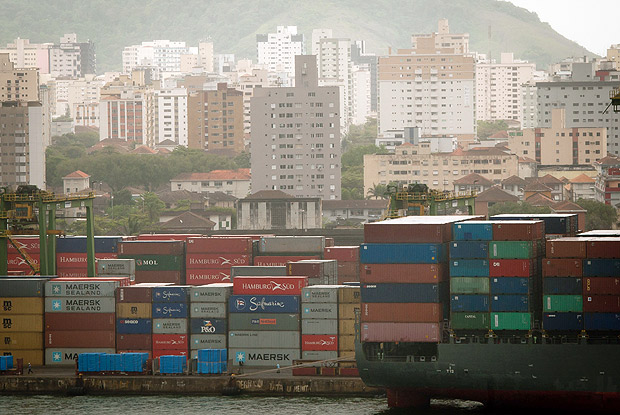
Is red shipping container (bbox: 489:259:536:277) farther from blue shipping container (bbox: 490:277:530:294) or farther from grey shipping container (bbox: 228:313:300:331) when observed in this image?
grey shipping container (bbox: 228:313:300:331)

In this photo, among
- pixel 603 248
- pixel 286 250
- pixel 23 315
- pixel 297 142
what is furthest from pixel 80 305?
pixel 297 142

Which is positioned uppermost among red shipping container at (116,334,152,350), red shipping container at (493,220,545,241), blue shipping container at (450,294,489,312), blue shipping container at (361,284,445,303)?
red shipping container at (493,220,545,241)

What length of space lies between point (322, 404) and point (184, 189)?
100 meters

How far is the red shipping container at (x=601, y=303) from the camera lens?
139ft

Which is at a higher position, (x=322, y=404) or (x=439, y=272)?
(x=439, y=272)

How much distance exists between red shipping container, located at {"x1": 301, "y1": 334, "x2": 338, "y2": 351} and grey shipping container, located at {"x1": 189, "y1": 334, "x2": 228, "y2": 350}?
3336 mm

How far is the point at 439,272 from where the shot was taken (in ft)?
143

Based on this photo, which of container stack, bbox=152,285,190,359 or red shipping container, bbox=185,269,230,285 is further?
red shipping container, bbox=185,269,230,285

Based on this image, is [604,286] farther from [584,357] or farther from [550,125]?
[550,125]

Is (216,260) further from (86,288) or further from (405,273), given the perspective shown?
(405,273)

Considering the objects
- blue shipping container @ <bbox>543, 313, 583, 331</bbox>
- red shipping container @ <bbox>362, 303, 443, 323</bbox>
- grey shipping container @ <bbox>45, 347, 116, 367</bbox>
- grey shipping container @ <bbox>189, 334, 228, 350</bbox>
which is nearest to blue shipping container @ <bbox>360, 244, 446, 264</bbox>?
red shipping container @ <bbox>362, 303, 443, 323</bbox>

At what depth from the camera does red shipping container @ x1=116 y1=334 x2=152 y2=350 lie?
49406mm

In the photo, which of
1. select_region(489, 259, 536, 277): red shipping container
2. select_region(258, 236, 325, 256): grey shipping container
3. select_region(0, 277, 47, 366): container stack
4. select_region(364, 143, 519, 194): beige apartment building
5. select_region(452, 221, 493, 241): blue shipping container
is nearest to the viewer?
select_region(489, 259, 536, 277): red shipping container

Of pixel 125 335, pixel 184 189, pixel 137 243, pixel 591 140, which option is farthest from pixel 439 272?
pixel 591 140
